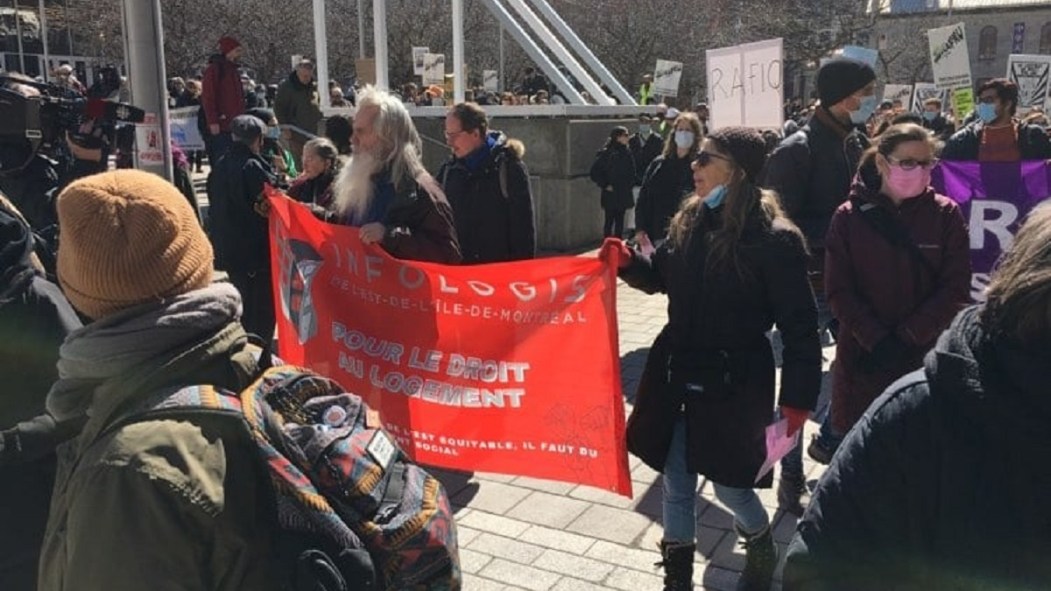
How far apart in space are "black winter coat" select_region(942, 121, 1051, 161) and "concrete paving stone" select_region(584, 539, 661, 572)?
16.7 ft

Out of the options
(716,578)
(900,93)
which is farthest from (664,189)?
(900,93)

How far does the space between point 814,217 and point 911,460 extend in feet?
12.6

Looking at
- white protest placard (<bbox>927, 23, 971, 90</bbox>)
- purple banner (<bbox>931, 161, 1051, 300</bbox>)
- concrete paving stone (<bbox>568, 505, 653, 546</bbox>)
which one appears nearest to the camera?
concrete paving stone (<bbox>568, 505, 653, 546</bbox>)

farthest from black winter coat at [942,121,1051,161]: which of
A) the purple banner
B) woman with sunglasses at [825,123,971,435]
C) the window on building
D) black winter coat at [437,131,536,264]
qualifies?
the window on building

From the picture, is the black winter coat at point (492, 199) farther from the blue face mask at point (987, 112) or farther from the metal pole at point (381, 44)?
the metal pole at point (381, 44)

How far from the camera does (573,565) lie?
3.83 m

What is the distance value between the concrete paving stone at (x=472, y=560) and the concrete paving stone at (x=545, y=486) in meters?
0.66

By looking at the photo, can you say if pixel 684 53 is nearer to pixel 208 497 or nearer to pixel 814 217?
pixel 814 217

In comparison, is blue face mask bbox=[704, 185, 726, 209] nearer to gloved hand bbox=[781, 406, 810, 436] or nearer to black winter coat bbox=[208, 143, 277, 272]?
gloved hand bbox=[781, 406, 810, 436]

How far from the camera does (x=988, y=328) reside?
4.45 feet

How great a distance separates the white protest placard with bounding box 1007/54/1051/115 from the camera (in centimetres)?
1341

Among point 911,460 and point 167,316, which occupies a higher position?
point 167,316

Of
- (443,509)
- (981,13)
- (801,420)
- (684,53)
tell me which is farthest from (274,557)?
(981,13)

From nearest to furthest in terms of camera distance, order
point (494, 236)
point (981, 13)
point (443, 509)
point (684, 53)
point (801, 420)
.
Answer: point (443, 509), point (801, 420), point (494, 236), point (684, 53), point (981, 13)
